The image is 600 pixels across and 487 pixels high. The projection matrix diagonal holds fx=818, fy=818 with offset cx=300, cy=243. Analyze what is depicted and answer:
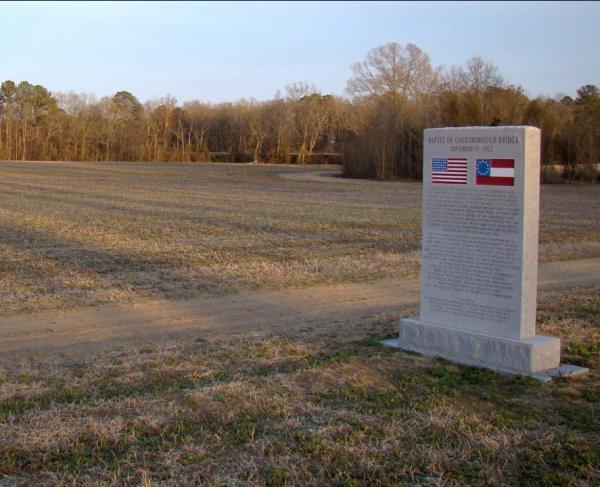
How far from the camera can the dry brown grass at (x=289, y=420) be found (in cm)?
471

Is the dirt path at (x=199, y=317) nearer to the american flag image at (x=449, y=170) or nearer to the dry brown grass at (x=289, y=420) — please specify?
the dry brown grass at (x=289, y=420)

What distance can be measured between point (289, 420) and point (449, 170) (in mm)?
3056

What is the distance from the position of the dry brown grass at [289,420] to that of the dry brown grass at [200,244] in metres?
3.67

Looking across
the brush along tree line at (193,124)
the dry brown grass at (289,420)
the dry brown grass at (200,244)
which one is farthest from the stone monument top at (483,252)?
the brush along tree line at (193,124)

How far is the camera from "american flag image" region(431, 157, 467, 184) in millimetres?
7364

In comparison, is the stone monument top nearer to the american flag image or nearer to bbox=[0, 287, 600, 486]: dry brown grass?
the american flag image

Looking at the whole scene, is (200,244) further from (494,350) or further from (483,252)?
(494,350)

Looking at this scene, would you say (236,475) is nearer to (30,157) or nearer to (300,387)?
(300,387)

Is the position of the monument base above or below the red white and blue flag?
below

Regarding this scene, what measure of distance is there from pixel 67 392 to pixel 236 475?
7.22 feet

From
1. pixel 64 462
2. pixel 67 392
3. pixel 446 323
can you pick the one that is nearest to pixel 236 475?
pixel 64 462

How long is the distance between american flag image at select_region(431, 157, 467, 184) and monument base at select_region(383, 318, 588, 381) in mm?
1349

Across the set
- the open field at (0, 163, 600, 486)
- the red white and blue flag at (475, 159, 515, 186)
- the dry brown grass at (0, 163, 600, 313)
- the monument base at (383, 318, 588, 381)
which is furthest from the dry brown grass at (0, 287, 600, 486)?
the dry brown grass at (0, 163, 600, 313)

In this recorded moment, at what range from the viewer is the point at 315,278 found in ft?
40.4
